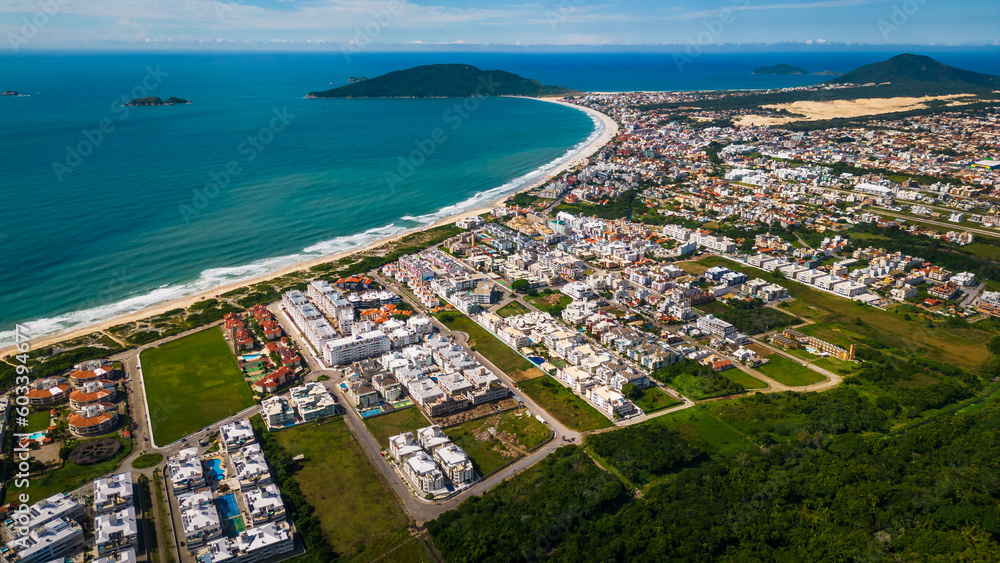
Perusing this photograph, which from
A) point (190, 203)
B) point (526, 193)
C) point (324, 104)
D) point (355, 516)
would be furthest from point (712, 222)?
point (324, 104)

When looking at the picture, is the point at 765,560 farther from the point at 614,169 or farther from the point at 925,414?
the point at 614,169

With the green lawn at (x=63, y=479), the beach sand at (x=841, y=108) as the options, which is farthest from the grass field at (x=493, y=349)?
the beach sand at (x=841, y=108)

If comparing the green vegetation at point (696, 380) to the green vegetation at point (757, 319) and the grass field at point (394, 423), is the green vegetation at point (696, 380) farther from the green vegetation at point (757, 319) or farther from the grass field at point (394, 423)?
the grass field at point (394, 423)

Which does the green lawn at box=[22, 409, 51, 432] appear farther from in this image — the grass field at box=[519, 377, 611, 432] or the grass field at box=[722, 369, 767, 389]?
the grass field at box=[722, 369, 767, 389]

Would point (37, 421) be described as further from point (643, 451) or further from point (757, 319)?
point (757, 319)

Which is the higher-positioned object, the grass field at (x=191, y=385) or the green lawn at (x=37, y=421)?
the grass field at (x=191, y=385)

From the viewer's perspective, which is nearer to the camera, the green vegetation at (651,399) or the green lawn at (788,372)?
the green vegetation at (651,399)

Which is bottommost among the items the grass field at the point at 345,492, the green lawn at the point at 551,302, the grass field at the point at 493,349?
the grass field at the point at 345,492

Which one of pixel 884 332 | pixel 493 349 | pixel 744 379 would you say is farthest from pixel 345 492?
pixel 884 332
